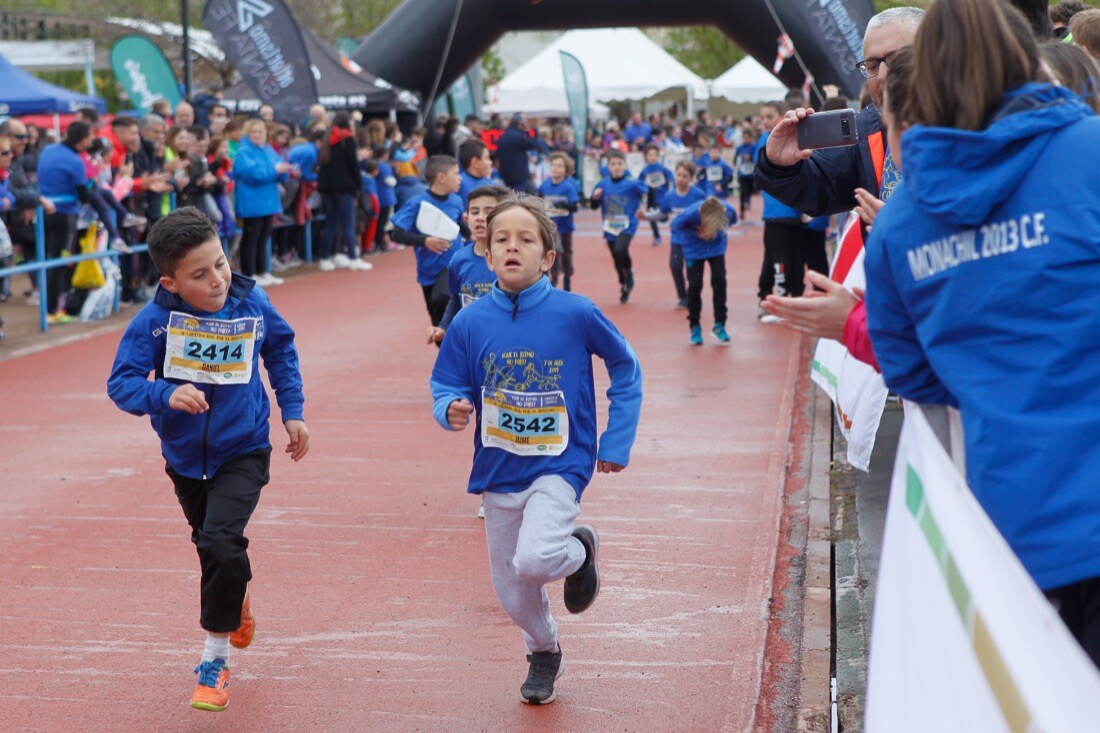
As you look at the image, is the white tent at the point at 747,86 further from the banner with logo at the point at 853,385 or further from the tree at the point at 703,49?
the banner with logo at the point at 853,385

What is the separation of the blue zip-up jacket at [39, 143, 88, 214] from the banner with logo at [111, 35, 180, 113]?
11195mm

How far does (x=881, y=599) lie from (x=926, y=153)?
0.80m

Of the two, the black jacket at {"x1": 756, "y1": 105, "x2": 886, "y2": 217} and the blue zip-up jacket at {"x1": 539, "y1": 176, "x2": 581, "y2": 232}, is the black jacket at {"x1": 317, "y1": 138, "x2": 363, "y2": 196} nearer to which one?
the blue zip-up jacket at {"x1": 539, "y1": 176, "x2": 581, "y2": 232}

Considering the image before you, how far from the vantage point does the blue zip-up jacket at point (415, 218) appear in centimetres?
983

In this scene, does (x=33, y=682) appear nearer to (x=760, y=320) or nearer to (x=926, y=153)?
(x=926, y=153)

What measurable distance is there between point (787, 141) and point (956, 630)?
100 inches

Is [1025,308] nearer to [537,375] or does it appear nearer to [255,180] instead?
[537,375]

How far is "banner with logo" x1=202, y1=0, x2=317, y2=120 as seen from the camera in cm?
2047

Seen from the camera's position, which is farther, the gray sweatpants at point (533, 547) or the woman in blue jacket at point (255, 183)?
the woman in blue jacket at point (255, 183)

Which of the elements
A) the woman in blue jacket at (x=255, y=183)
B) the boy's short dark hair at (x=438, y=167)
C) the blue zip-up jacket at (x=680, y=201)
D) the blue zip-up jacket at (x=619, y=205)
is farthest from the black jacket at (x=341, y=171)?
the boy's short dark hair at (x=438, y=167)

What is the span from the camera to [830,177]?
4.91m

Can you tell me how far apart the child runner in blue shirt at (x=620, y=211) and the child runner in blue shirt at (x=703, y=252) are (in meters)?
2.39

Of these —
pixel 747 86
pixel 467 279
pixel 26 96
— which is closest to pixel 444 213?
pixel 467 279

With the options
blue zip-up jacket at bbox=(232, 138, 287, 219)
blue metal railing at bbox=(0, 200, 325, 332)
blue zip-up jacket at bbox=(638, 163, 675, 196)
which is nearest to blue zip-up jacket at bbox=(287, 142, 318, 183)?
blue zip-up jacket at bbox=(232, 138, 287, 219)
